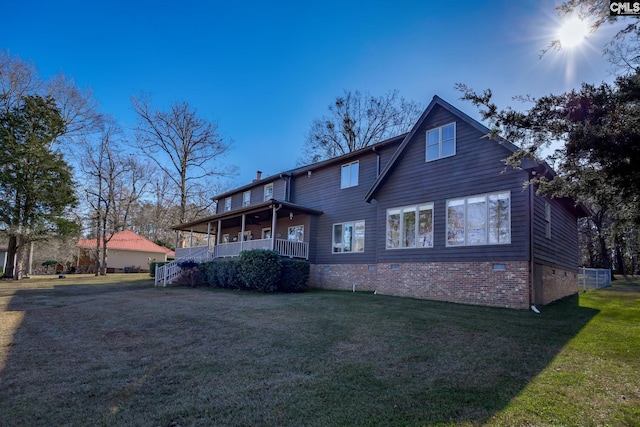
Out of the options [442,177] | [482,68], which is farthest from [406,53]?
[442,177]

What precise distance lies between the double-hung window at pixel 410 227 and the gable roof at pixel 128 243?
3176cm

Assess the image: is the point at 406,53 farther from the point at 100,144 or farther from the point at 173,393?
the point at 100,144

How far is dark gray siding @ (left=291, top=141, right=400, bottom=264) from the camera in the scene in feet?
50.9

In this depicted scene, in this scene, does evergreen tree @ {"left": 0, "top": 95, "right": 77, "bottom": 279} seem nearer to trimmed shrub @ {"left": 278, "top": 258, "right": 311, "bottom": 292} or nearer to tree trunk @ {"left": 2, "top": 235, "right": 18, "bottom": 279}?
tree trunk @ {"left": 2, "top": 235, "right": 18, "bottom": 279}

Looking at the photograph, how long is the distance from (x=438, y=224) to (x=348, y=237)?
5.16m

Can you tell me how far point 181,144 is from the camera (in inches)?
1257

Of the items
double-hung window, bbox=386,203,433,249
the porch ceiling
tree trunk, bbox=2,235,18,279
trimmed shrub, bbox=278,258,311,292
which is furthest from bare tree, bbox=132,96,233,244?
double-hung window, bbox=386,203,433,249

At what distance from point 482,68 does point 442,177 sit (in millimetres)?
3703

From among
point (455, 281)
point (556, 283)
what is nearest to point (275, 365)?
point (455, 281)

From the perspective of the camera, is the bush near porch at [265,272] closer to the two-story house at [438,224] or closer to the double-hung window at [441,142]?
the two-story house at [438,224]

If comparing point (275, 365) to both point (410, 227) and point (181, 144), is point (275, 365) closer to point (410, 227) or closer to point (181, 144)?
point (410, 227)

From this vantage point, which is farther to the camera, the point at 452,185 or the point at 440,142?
the point at 440,142

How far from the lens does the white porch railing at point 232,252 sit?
1682 centimetres

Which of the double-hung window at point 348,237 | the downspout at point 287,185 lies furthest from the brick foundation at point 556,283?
the downspout at point 287,185
